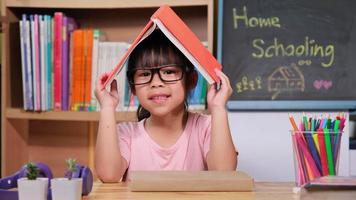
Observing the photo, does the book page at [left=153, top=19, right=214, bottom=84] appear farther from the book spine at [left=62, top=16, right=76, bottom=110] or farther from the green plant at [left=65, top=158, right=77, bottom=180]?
the book spine at [left=62, top=16, right=76, bottom=110]

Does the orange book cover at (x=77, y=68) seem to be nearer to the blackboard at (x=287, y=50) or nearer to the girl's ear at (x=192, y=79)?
the blackboard at (x=287, y=50)

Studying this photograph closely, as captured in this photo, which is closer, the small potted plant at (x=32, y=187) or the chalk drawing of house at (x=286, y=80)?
the small potted plant at (x=32, y=187)

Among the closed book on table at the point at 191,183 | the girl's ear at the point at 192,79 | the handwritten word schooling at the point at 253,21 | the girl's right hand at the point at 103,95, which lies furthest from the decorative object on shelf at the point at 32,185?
the handwritten word schooling at the point at 253,21

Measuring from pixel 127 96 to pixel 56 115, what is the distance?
29 centimetres

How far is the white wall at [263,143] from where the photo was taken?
1.72 meters

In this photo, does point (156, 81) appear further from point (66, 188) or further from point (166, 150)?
point (66, 188)

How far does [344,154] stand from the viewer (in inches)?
64.7

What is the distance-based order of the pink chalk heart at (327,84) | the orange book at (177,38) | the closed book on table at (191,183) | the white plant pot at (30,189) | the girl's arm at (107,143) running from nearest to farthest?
the white plant pot at (30,189) < the closed book on table at (191,183) < the orange book at (177,38) < the girl's arm at (107,143) < the pink chalk heart at (327,84)

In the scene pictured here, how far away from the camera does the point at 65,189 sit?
0.65 m

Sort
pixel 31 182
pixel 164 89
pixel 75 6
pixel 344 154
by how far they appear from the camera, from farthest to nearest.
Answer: pixel 75 6
pixel 344 154
pixel 164 89
pixel 31 182

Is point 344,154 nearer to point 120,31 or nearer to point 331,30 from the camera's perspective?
point 331,30

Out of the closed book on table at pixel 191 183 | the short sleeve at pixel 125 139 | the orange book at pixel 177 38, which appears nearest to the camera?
the closed book on table at pixel 191 183

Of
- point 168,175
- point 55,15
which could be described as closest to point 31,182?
point 168,175

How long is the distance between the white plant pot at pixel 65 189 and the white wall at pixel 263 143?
3.68 feet
